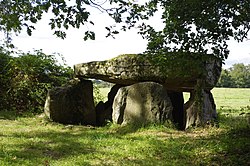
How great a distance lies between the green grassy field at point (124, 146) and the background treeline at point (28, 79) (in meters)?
4.72

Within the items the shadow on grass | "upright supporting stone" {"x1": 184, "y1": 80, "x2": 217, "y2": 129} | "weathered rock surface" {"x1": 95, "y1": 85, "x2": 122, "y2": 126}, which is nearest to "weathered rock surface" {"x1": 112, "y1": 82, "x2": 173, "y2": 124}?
the shadow on grass

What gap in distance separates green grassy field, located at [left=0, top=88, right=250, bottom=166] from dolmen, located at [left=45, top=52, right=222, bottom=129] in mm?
643

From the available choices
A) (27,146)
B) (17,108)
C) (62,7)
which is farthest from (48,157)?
(17,108)

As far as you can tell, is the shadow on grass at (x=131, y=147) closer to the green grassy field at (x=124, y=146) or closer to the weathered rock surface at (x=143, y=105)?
the green grassy field at (x=124, y=146)

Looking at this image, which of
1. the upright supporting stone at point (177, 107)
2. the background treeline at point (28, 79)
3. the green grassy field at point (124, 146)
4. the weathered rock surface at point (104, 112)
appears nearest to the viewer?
the green grassy field at point (124, 146)

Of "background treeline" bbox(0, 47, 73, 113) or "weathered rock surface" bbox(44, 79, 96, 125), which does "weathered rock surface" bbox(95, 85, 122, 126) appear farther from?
"background treeline" bbox(0, 47, 73, 113)

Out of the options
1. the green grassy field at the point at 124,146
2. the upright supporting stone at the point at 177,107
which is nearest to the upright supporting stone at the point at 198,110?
the green grassy field at the point at 124,146

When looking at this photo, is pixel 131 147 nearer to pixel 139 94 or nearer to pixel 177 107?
pixel 139 94

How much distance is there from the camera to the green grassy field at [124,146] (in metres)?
7.21

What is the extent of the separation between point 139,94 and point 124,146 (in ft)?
10.6

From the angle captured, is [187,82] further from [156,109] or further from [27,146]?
[27,146]

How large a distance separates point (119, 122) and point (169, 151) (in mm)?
3980

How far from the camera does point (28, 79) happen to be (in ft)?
54.0

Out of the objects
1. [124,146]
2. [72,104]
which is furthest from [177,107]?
[124,146]
